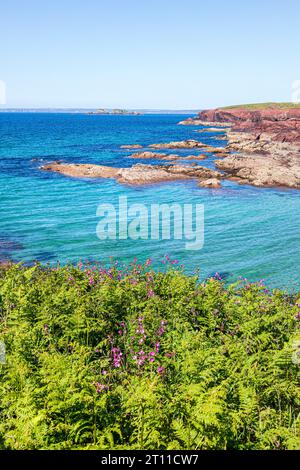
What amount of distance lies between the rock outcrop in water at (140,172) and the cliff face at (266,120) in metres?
42.7

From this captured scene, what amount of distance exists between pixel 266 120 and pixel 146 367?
133 meters

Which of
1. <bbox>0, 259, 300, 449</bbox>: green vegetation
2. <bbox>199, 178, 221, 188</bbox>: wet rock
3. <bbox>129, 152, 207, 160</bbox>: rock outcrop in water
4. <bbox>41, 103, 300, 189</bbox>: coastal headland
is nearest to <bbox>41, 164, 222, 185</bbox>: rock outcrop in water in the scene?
<bbox>41, 103, 300, 189</bbox>: coastal headland

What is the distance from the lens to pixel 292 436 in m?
5.93

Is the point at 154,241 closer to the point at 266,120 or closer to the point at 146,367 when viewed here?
the point at 146,367

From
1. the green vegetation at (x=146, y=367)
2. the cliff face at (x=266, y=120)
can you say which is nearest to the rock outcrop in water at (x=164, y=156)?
the cliff face at (x=266, y=120)

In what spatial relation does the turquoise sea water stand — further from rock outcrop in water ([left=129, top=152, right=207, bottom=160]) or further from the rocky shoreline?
rock outcrop in water ([left=129, top=152, right=207, bottom=160])

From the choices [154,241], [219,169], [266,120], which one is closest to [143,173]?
[219,169]

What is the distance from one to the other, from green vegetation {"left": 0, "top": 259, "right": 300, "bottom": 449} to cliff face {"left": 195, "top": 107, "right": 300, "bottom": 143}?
80.0 m

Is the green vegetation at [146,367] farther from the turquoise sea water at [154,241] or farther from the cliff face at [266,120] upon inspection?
the cliff face at [266,120]

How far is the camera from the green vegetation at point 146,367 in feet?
18.4

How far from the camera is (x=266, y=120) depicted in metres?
128

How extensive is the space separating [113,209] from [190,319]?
2335 cm
